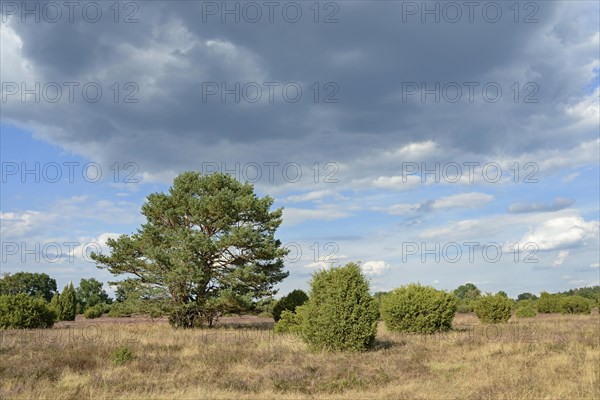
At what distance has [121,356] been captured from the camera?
13875mm

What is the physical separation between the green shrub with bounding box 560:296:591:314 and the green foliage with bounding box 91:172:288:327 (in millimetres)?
33952

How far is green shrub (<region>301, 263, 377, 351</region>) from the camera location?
16.0 metres

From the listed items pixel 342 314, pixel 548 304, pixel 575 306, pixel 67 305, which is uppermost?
pixel 342 314

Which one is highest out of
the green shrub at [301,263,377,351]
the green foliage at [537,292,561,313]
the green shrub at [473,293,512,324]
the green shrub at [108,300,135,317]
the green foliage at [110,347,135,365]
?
the green shrub at [301,263,377,351]

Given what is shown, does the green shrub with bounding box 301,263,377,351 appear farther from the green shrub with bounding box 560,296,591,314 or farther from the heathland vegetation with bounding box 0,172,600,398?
the green shrub with bounding box 560,296,591,314

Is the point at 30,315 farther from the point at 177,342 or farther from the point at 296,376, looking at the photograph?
the point at 296,376

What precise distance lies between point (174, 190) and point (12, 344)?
1513 centimetres

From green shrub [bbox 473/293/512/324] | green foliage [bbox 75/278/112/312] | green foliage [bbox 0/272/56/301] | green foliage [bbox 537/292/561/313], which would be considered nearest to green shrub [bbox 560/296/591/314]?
green foliage [bbox 537/292/561/313]

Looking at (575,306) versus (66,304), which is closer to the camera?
(66,304)

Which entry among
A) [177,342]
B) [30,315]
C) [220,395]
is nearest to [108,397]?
[220,395]

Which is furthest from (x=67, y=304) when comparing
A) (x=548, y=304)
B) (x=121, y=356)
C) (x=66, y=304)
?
(x=548, y=304)

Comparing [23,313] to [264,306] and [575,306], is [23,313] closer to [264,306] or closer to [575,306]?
[264,306]

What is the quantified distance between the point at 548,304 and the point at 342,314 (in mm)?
46080

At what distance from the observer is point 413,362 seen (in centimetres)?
1423
